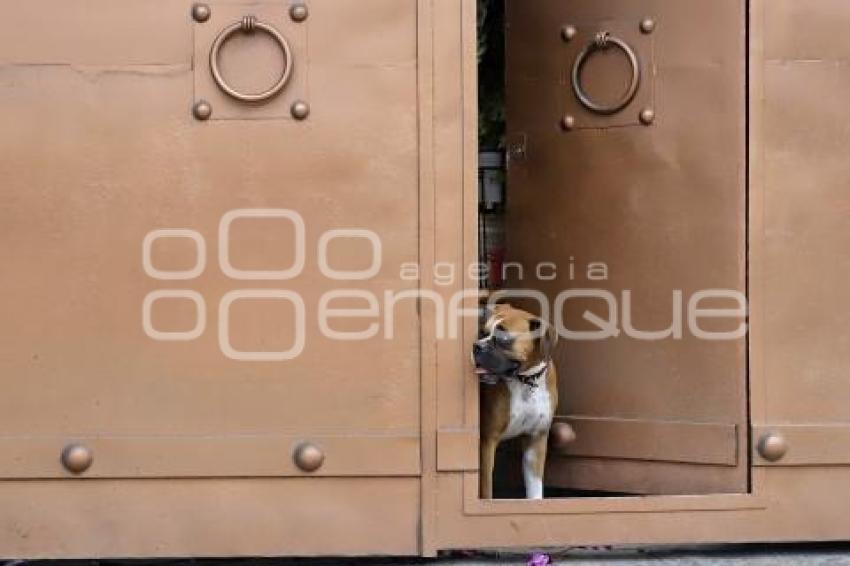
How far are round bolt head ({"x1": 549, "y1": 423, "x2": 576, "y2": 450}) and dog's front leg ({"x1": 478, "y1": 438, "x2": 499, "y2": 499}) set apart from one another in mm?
310

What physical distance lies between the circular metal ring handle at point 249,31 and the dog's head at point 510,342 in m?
0.85

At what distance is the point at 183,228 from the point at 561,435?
130cm

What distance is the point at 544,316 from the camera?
4.11m

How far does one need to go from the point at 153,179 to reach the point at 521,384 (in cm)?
115

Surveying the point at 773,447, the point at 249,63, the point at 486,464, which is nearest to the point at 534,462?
the point at 486,464

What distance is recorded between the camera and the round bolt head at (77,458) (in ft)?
11.4

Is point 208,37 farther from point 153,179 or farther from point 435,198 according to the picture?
point 435,198

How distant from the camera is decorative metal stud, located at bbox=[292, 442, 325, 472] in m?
3.50

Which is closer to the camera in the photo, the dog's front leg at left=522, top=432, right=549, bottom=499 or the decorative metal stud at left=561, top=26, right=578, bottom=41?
the dog's front leg at left=522, top=432, right=549, bottom=499

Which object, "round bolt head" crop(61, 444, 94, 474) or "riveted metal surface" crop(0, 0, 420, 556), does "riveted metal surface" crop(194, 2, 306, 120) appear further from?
"round bolt head" crop(61, 444, 94, 474)

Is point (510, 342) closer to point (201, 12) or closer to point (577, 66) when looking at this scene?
point (577, 66)

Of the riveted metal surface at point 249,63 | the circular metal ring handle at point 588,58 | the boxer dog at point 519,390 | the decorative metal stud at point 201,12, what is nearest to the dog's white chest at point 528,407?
the boxer dog at point 519,390

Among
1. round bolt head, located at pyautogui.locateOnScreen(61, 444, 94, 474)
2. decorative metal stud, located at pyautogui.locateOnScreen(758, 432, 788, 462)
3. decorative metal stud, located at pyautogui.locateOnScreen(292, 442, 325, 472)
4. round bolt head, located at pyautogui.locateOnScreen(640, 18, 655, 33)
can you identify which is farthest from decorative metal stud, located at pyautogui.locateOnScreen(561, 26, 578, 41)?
round bolt head, located at pyautogui.locateOnScreen(61, 444, 94, 474)

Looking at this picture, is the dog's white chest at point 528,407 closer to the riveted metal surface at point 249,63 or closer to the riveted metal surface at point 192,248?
the riveted metal surface at point 192,248
